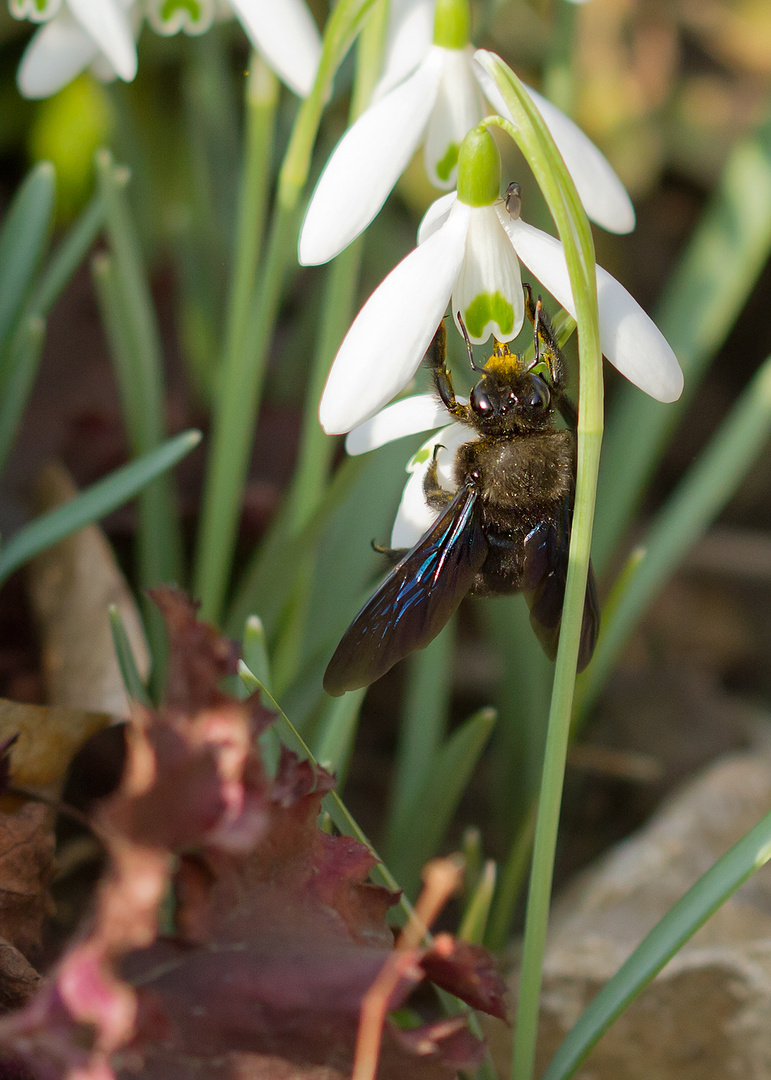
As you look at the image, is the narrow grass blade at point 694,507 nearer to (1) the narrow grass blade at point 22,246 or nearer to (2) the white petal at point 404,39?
(2) the white petal at point 404,39

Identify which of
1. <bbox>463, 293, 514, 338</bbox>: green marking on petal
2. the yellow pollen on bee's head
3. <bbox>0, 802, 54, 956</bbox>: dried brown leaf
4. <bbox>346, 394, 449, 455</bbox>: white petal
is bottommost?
<bbox>0, 802, 54, 956</bbox>: dried brown leaf

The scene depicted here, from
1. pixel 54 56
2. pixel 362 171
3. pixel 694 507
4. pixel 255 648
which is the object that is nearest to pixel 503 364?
pixel 362 171

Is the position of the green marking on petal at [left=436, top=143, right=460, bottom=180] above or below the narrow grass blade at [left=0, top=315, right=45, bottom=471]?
above

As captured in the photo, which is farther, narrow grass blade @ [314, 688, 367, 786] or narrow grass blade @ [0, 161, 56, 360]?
narrow grass blade @ [0, 161, 56, 360]

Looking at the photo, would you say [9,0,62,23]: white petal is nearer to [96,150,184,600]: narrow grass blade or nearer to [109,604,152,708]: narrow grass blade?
[96,150,184,600]: narrow grass blade

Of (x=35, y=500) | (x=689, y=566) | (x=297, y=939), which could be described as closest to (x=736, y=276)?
(x=689, y=566)

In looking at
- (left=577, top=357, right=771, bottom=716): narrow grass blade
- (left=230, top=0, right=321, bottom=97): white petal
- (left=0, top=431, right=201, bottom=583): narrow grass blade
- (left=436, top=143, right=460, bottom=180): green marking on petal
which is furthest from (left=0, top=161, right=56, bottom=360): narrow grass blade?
(left=577, top=357, right=771, bottom=716): narrow grass blade
